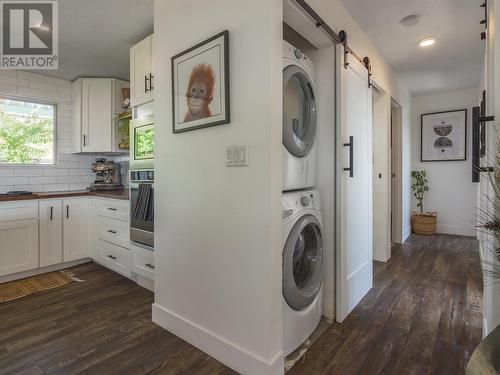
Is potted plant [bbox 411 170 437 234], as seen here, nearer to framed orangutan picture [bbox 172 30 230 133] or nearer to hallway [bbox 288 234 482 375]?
hallway [bbox 288 234 482 375]

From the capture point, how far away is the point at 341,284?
1.94 metres

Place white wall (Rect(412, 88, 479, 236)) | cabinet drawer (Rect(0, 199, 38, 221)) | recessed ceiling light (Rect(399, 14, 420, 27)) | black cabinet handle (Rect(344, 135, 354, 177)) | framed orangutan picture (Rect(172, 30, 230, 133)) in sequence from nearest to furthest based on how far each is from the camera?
framed orangutan picture (Rect(172, 30, 230, 133)) → black cabinet handle (Rect(344, 135, 354, 177)) → recessed ceiling light (Rect(399, 14, 420, 27)) → cabinet drawer (Rect(0, 199, 38, 221)) → white wall (Rect(412, 88, 479, 236))

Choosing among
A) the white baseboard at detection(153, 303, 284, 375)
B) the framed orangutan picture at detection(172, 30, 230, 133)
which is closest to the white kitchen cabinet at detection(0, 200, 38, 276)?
the white baseboard at detection(153, 303, 284, 375)

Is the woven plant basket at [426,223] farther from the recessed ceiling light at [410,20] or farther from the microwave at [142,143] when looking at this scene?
the microwave at [142,143]

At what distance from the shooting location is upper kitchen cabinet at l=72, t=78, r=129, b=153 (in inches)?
133

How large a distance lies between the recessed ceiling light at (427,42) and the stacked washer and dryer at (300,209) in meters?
1.58

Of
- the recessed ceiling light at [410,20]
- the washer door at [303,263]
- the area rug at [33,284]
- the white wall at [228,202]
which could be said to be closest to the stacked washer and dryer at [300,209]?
the washer door at [303,263]

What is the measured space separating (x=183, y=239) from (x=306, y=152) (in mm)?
965

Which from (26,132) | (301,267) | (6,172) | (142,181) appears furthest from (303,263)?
(26,132)

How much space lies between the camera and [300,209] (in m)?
1.65

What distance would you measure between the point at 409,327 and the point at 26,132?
428cm

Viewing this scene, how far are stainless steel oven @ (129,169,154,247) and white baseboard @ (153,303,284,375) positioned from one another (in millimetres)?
671

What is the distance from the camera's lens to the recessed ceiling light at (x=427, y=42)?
8.71 ft

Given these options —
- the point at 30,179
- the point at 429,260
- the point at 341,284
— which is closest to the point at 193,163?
the point at 341,284
